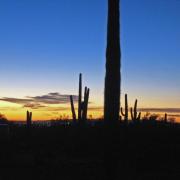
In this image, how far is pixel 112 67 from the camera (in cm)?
1353

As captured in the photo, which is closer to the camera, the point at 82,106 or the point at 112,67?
the point at 112,67

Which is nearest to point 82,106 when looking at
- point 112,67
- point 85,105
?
point 85,105

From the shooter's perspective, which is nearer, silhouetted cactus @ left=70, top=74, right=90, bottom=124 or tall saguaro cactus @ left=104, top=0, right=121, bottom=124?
tall saguaro cactus @ left=104, top=0, right=121, bottom=124

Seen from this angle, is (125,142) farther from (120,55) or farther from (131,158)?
(120,55)

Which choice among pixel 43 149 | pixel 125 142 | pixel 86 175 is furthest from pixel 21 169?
pixel 125 142

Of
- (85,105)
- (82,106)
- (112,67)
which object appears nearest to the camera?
(112,67)

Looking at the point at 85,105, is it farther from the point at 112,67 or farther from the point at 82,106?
the point at 112,67

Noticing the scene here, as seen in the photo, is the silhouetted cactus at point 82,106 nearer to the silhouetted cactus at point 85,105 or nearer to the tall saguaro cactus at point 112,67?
the silhouetted cactus at point 85,105

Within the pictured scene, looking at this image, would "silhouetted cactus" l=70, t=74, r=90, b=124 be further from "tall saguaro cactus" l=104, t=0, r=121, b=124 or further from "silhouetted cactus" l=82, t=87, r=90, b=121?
"tall saguaro cactus" l=104, t=0, r=121, b=124

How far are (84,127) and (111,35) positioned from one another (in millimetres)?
11319

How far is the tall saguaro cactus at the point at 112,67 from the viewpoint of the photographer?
43.6ft

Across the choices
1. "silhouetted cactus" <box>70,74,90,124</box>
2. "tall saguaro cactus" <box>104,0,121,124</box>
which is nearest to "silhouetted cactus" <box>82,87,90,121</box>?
"silhouetted cactus" <box>70,74,90,124</box>

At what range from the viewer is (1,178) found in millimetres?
15375

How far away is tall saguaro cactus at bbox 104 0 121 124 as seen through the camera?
13281 millimetres
